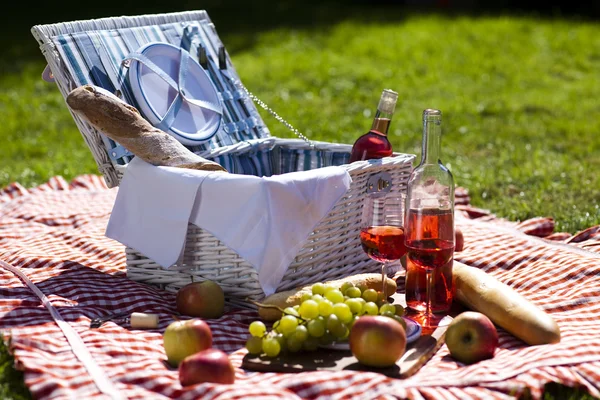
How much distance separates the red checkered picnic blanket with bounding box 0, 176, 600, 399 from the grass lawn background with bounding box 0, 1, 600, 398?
678 mm

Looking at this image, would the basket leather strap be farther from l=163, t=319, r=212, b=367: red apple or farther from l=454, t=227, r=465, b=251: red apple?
l=454, t=227, r=465, b=251: red apple

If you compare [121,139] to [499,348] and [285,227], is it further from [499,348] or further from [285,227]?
[499,348]

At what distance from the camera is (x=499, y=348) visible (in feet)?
8.15

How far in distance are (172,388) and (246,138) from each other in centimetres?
177

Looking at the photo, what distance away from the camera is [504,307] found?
2.57m

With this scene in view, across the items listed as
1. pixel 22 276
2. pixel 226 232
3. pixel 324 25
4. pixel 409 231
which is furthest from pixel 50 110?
pixel 409 231

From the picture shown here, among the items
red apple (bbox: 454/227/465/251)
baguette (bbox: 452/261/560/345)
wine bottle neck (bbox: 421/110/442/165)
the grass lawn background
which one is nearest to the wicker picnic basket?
wine bottle neck (bbox: 421/110/442/165)

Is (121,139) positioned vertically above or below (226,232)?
above

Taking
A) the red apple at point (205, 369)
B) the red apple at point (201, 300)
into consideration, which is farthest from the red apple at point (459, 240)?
the red apple at point (205, 369)

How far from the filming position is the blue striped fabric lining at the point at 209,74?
315 cm

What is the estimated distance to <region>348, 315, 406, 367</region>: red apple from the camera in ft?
7.26

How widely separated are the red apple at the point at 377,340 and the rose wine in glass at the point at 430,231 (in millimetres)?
293

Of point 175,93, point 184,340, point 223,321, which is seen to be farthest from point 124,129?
point 184,340

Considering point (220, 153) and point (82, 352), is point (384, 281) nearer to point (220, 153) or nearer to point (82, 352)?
point (82, 352)
